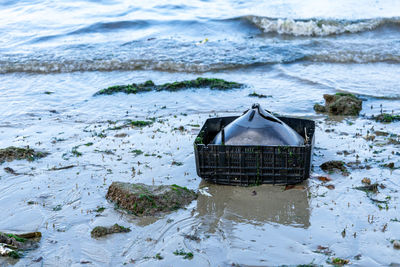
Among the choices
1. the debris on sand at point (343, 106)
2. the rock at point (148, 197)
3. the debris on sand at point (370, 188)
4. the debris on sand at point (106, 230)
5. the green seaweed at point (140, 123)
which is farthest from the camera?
the debris on sand at point (343, 106)

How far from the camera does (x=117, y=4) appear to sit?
2395 centimetres

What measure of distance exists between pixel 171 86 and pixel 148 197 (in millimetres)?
5941

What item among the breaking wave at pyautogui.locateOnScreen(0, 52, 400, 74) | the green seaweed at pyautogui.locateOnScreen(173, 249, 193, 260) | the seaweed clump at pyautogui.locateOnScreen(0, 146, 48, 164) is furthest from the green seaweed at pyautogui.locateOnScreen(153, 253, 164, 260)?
the breaking wave at pyautogui.locateOnScreen(0, 52, 400, 74)

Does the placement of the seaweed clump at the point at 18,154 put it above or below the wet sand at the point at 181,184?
above

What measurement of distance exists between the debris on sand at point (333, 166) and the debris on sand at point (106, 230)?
288 centimetres

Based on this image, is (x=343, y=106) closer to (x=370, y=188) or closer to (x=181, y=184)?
(x=370, y=188)

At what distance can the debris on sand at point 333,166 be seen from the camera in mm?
6193

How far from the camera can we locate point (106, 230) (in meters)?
4.80

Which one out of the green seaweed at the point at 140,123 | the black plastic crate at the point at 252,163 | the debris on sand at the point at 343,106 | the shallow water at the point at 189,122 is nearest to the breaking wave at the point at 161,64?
the shallow water at the point at 189,122

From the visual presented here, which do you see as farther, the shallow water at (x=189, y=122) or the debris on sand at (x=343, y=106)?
the debris on sand at (x=343, y=106)

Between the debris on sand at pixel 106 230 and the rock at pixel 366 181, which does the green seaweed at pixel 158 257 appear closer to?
the debris on sand at pixel 106 230

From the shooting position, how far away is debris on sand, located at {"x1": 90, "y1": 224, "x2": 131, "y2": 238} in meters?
4.75

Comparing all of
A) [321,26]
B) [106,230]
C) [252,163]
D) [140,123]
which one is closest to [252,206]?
[252,163]

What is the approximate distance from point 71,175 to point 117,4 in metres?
19.3
